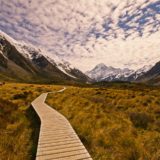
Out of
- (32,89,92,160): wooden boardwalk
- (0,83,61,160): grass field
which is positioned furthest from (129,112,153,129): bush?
(0,83,61,160): grass field

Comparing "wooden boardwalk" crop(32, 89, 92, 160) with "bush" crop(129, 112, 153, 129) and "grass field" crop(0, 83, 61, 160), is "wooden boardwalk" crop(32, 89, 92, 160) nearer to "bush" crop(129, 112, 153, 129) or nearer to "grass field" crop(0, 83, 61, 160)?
"grass field" crop(0, 83, 61, 160)

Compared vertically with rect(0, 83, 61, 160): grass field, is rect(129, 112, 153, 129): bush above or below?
above

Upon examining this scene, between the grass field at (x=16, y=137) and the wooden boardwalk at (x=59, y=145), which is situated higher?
the wooden boardwalk at (x=59, y=145)

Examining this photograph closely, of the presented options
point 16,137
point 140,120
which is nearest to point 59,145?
point 16,137

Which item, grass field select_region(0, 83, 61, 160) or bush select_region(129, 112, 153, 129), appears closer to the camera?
grass field select_region(0, 83, 61, 160)

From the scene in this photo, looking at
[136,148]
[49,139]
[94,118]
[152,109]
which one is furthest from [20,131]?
[152,109]

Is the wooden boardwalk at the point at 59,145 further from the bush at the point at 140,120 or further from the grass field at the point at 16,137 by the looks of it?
the bush at the point at 140,120

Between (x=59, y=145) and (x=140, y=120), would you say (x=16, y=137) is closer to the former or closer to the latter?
(x=59, y=145)

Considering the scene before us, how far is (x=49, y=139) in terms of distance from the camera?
11.6m

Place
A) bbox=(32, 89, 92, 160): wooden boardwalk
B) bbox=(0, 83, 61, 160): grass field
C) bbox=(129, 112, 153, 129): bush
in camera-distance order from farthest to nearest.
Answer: bbox=(129, 112, 153, 129): bush
bbox=(0, 83, 61, 160): grass field
bbox=(32, 89, 92, 160): wooden boardwalk

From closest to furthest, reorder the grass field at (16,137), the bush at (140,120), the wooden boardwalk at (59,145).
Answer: the wooden boardwalk at (59,145), the grass field at (16,137), the bush at (140,120)

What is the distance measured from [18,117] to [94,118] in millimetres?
6773

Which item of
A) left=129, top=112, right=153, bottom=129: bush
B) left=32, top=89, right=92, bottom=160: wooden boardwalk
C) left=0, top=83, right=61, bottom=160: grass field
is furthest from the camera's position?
left=129, top=112, right=153, bottom=129: bush

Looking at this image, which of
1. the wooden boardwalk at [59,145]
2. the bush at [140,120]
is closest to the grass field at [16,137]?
the wooden boardwalk at [59,145]
